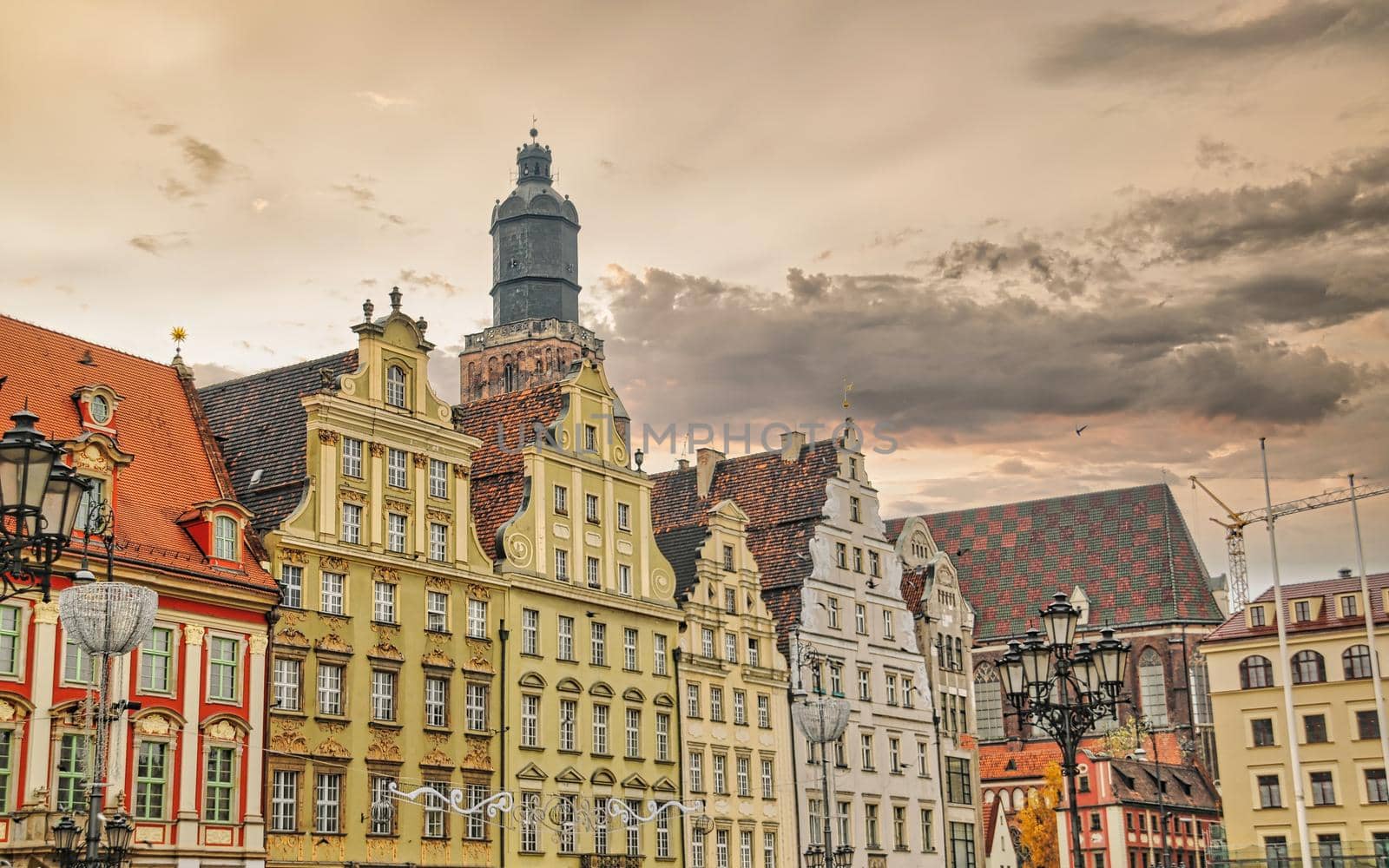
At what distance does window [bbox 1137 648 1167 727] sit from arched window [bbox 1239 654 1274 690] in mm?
36775

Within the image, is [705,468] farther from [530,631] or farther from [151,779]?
[151,779]

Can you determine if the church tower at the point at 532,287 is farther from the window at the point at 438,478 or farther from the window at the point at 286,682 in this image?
the window at the point at 286,682

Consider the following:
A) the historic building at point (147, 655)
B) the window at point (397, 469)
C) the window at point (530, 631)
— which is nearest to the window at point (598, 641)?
the window at point (530, 631)

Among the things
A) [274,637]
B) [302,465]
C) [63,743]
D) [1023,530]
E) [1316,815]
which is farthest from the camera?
[1023,530]

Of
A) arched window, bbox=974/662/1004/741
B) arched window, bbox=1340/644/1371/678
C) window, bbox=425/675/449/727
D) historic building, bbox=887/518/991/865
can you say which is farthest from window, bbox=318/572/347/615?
arched window, bbox=974/662/1004/741

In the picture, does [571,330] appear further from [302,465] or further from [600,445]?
[302,465]

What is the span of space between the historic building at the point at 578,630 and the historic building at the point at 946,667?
16.8 m

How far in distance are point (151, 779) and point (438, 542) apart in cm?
1129

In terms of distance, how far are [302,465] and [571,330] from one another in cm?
9508

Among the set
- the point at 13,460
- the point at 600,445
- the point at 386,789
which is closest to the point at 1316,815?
the point at 600,445

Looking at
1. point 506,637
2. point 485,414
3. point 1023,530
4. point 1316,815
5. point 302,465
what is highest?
point 1023,530

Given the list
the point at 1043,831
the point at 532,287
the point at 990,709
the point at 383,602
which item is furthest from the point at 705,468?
the point at 532,287

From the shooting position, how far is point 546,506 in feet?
169

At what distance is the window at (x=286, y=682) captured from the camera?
42250 millimetres
